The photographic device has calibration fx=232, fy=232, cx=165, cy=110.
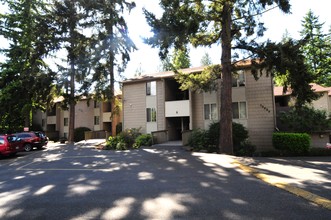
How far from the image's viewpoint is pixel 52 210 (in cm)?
507

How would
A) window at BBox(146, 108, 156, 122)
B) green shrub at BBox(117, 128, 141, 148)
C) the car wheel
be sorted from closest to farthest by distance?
green shrub at BBox(117, 128, 141, 148) < the car wheel < window at BBox(146, 108, 156, 122)

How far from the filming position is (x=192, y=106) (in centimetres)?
2208

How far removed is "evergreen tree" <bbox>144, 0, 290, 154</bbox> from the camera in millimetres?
13797

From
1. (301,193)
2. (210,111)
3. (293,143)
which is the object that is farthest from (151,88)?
(301,193)

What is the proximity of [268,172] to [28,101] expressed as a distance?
32.1m

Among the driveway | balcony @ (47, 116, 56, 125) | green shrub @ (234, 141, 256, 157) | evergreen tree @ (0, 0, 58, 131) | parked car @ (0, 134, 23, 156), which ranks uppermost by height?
evergreen tree @ (0, 0, 58, 131)

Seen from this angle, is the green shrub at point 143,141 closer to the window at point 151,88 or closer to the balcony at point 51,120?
the window at point 151,88

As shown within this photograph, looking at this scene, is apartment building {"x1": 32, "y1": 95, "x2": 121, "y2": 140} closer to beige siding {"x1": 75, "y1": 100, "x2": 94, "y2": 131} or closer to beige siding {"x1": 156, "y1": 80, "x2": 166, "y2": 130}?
beige siding {"x1": 75, "y1": 100, "x2": 94, "y2": 131}

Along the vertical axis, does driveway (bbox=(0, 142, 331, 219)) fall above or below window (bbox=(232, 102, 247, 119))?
below

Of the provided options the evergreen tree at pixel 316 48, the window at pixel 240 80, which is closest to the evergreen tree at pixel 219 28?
the window at pixel 240 80

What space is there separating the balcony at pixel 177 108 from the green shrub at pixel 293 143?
Result: 8.26m

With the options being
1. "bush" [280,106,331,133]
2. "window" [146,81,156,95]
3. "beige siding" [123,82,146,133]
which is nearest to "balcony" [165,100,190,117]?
"window" [146,81,156,95]

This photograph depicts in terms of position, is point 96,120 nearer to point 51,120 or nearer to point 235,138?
point 51,120

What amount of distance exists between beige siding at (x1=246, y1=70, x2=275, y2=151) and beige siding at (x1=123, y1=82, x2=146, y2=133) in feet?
35.2
